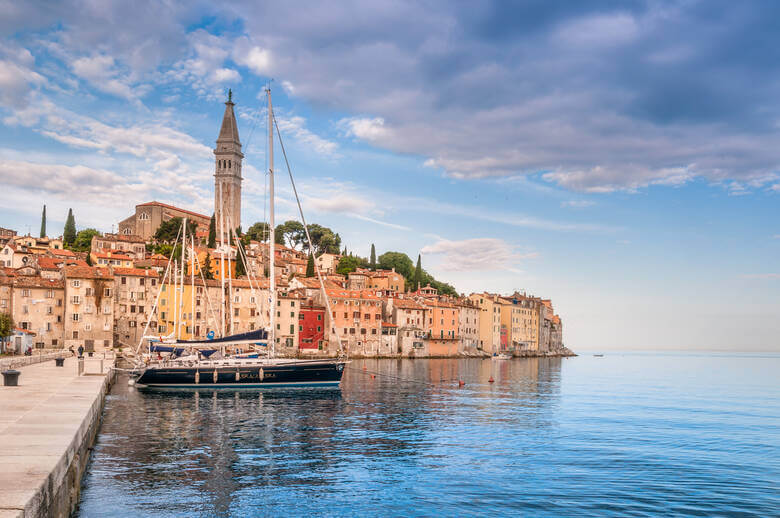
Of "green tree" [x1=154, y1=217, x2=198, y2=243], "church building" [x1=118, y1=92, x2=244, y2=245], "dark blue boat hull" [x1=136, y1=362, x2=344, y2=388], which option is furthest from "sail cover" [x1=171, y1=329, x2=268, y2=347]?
"church building" [x1=118, y1=92, x2=244, y2=245]

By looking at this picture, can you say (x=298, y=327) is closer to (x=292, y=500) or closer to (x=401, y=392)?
(x=401, y=392)

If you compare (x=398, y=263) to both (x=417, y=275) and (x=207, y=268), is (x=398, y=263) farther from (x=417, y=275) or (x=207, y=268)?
(x=207, y=268)

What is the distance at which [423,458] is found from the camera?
20.6m

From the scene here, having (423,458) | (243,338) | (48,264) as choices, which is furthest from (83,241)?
(423,458)

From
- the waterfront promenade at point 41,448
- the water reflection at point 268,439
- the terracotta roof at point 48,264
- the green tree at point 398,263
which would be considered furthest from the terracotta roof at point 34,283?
the green tree at point 398,263

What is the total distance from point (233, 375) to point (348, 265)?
91.2m

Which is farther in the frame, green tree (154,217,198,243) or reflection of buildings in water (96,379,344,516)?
green tree (154,217,198,243)

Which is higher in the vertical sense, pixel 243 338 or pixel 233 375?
pixel 243 338

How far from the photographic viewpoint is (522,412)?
3397cm

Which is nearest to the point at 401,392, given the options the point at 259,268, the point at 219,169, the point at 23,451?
the point at 23,451

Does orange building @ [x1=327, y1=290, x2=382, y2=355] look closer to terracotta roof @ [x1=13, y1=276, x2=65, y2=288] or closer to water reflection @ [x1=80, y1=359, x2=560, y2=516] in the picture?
terracotta roof @ [x1=13, y1=276, x2=65, y2=288]

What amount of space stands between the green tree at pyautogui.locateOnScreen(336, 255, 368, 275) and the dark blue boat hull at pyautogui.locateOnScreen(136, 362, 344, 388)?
84.6 meters

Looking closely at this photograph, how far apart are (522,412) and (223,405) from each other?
683 inches

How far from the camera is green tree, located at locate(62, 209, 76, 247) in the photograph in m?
121
